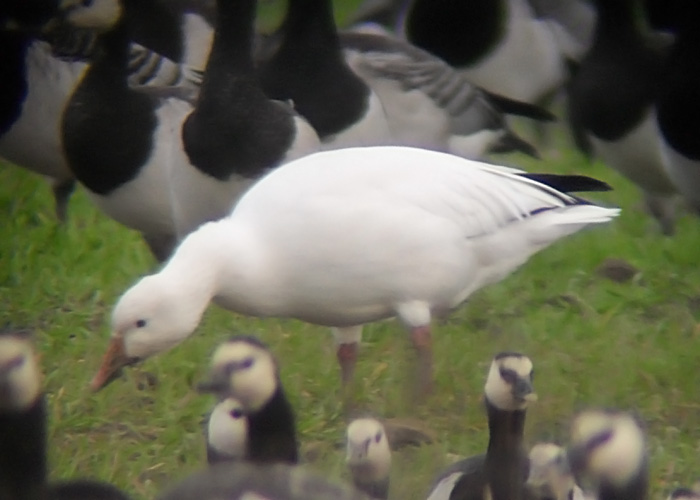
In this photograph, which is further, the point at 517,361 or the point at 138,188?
the point at 138,188

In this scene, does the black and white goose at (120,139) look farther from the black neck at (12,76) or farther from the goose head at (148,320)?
the goose head at (148,320)

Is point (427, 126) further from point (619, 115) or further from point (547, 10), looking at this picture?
point (547, 10)

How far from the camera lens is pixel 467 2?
6.73 meters

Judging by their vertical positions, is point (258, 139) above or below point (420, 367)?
above

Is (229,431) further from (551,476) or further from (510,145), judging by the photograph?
(510,145)

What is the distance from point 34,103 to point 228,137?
138 cm

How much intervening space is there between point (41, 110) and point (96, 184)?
750 millimetres

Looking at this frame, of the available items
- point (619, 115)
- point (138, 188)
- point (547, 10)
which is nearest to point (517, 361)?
point (138, 188)

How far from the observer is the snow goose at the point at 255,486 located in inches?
103

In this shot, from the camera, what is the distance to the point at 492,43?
6.75m

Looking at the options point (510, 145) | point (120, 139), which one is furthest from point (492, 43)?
point (120, 139)

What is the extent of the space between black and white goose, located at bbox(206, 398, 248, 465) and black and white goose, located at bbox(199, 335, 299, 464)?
0.01m

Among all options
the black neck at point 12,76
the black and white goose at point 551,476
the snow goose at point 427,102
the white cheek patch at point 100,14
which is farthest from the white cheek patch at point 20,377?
the snow goose at point 427,102

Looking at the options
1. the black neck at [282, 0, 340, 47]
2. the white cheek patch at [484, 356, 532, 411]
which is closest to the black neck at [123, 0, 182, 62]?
the black neck at [282, 0, 340, 47]
